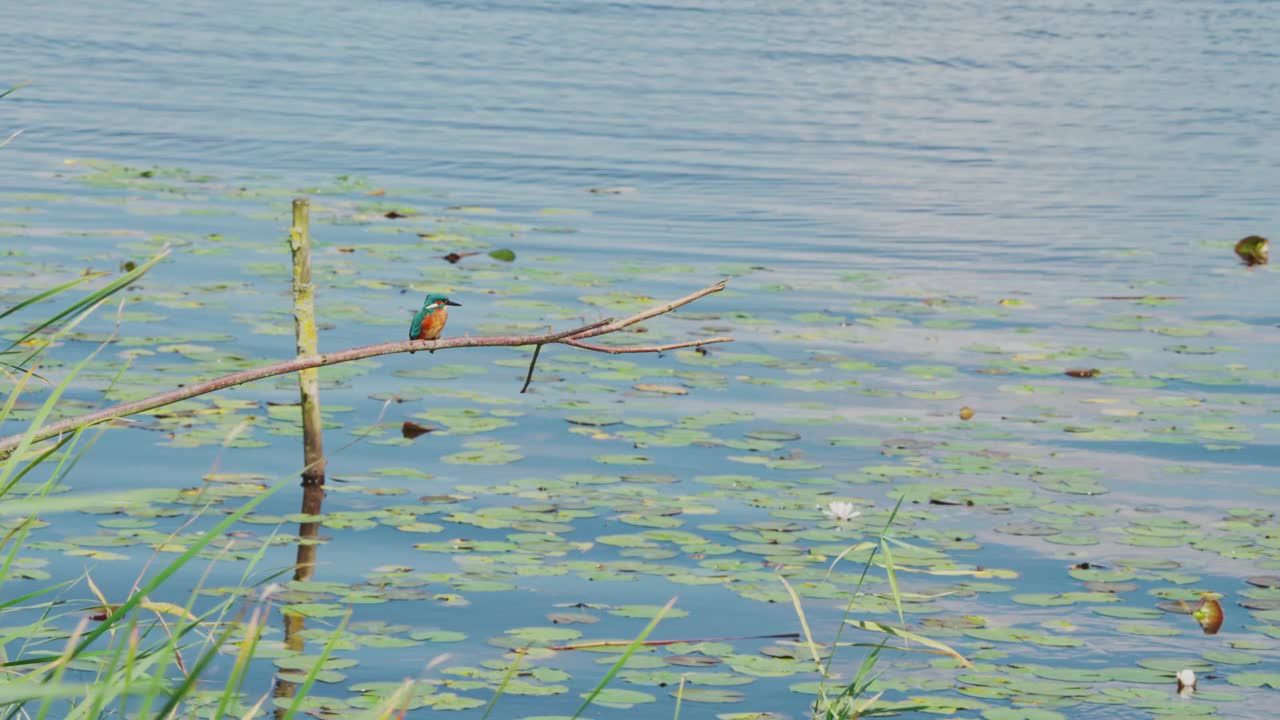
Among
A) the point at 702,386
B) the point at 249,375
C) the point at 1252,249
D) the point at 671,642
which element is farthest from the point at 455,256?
the point at 249,375

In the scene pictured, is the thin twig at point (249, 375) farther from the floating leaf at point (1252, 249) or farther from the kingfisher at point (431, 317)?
the floating leaf at point (1252, 249)

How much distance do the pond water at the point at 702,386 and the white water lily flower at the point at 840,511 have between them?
5 centimetres

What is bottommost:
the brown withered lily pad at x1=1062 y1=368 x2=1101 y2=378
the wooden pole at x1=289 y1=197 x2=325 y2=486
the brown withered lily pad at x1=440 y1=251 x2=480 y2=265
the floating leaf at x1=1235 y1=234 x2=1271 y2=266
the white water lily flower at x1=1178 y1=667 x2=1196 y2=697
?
the floating leaf at x1=1235 y1=234 x2=1271 y2=266

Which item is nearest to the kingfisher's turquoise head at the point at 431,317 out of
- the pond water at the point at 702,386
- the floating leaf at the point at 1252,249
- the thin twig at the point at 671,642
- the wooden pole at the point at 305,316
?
the wooden pole at the point at 305,316

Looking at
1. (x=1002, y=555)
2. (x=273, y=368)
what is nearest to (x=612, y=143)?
(x=1002, y=555)

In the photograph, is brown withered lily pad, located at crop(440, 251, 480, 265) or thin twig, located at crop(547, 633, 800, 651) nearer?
thin twig, located at crop(547, 633, 800, 651)

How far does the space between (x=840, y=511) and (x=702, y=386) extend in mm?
2453

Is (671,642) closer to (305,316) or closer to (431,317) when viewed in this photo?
(431,317)

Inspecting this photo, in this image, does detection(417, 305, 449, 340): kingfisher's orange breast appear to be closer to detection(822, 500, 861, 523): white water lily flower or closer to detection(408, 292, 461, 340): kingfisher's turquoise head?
detection(408, 292, 461, 340): kingfisher's turquoise head

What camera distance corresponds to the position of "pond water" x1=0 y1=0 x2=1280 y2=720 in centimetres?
540

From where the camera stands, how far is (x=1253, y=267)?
41.7ft

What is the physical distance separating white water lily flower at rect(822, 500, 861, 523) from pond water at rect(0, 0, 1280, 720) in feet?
0.15

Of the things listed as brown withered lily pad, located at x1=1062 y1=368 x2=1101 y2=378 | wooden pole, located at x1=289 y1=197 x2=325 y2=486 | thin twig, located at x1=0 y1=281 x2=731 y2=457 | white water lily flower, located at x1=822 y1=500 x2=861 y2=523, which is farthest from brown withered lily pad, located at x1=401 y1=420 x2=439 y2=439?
thin twig, located at x1=0 y1=281 x2=731 y2=457

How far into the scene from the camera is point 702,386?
8398mm
